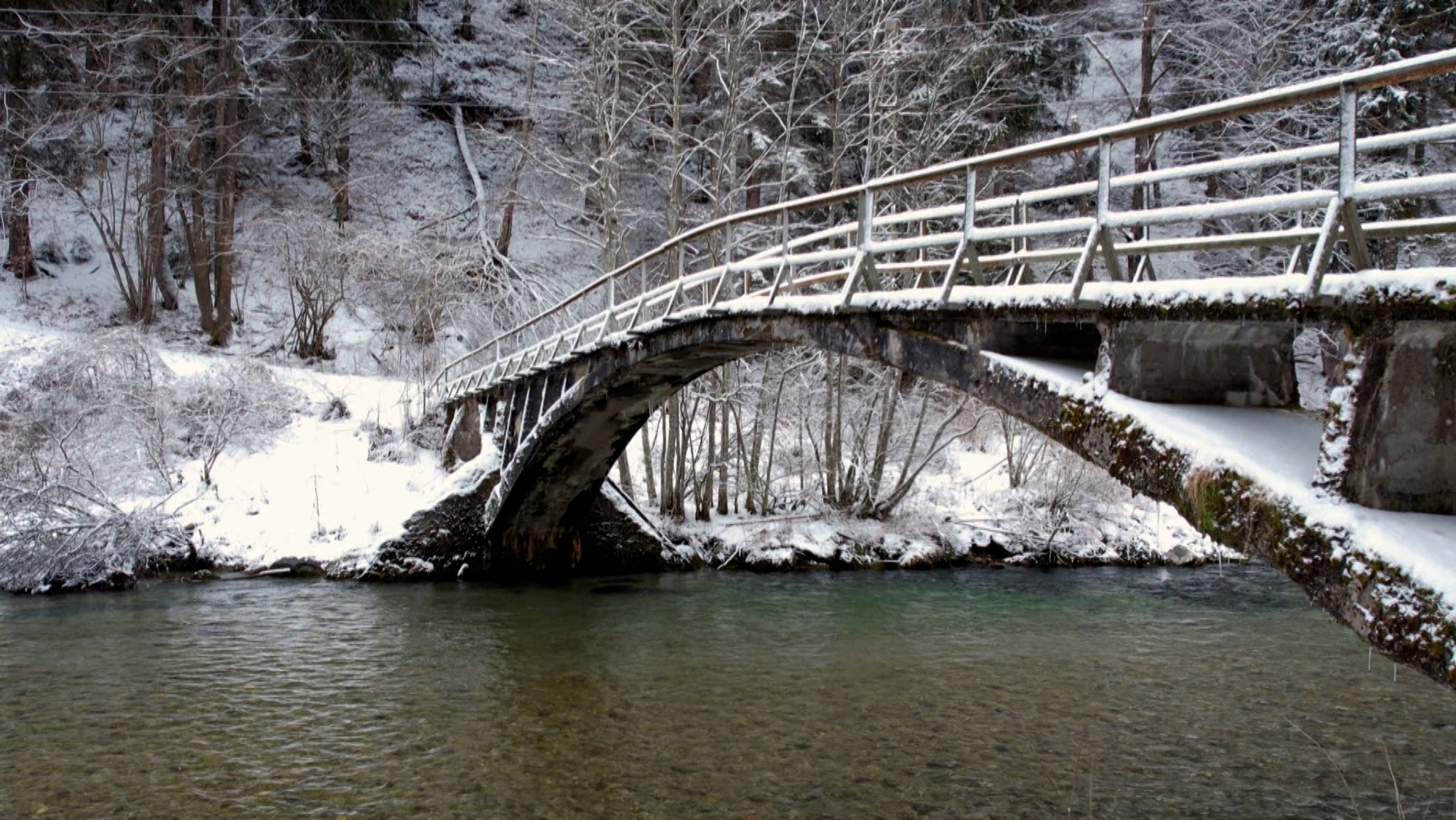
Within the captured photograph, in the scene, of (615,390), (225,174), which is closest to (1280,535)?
(615,390)

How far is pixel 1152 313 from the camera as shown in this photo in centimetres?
577

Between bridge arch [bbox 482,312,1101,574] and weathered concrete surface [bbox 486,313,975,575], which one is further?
weathered concrete surface [bbox 486,313,975,575]

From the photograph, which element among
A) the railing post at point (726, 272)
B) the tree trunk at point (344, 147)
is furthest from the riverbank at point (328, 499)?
the tree trunk at point (344, 147)

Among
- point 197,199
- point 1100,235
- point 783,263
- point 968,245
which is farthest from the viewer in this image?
point 197,199

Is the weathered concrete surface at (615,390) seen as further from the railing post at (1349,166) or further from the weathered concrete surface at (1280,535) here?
the railing post at (1349,166)

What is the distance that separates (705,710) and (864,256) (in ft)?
16.0

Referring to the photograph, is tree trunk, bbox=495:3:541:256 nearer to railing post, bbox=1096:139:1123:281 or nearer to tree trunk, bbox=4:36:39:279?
tree trunk, bbox=4:36:39:279

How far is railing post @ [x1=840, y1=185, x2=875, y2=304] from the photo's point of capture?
8.95 metres

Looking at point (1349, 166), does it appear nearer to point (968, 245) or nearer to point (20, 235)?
point (968, 245)

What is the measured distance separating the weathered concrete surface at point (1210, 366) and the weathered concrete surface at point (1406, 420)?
148cm

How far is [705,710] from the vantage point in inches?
427

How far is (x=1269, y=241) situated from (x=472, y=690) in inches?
368

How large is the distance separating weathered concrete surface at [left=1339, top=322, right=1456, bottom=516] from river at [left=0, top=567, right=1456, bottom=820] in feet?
14.5

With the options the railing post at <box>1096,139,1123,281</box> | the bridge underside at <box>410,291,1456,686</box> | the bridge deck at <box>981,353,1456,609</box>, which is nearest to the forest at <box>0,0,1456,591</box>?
the bridge underside at <box>410,291,1456,686</box>
